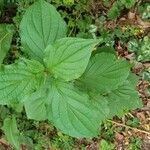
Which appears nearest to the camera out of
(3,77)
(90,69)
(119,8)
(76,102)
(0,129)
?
(3,77)

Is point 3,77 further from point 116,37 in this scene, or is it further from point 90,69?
point 116,37

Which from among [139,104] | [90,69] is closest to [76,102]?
[90,69]

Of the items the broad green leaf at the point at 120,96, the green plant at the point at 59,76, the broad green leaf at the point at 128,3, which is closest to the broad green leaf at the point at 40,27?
the green plant at the point at 59,76

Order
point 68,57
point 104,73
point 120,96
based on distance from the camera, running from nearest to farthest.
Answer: point 68,57, point 104,73, point 120,96

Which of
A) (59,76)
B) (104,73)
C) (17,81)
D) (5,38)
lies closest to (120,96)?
(104,73)

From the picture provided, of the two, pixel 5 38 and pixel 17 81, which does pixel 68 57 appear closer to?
pixel 17 81

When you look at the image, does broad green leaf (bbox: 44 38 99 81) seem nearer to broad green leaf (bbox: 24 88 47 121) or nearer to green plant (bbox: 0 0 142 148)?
green plant (bbox: 0 0 142 148)
